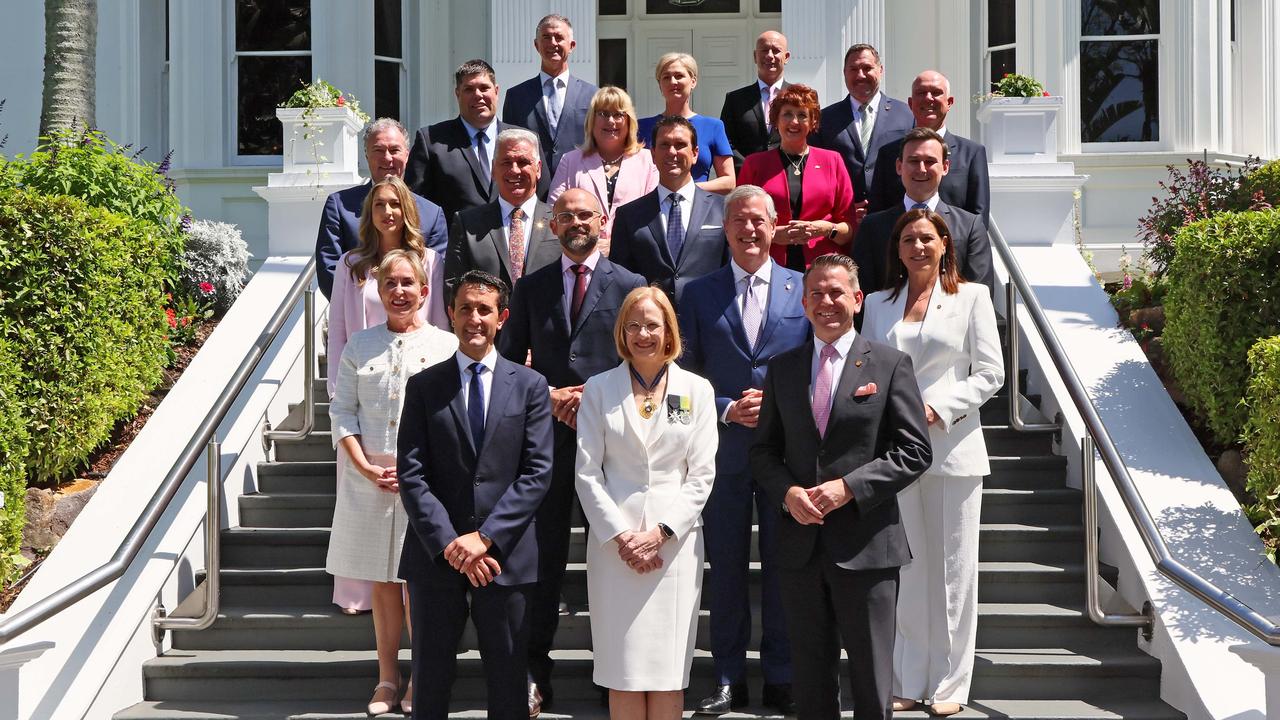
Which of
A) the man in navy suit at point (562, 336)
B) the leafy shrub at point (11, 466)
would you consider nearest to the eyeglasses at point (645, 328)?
the man in navy suit at point (562, 336)

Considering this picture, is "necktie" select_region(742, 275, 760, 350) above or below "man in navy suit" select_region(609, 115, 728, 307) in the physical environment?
below

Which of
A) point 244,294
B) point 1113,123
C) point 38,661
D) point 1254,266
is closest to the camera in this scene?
point 38,661

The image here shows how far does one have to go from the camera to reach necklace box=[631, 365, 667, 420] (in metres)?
5.77

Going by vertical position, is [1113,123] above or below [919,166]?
above

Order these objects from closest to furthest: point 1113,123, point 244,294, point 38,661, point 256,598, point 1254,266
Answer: point 38,661, point 256,598, point 1254,266, point 244,294, point 1113,123

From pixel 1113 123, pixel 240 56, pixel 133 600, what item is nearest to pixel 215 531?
pixel 133 600

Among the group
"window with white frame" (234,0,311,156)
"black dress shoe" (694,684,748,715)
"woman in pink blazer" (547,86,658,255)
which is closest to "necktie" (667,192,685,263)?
"woman in pink blazer" (547,86,658,255)

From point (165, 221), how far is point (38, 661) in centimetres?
490

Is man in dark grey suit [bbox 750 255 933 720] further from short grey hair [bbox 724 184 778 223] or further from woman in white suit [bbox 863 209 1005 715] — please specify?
short grey hair [bbox 724 184 778 223]

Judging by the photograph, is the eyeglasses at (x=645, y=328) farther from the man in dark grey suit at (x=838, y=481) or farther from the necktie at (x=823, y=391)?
the necktie at (x=823, y=391)

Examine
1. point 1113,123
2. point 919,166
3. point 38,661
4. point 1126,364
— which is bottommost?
point 38,661

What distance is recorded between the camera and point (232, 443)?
7863 mm

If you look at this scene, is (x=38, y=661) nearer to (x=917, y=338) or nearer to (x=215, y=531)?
(x=215, y=531)

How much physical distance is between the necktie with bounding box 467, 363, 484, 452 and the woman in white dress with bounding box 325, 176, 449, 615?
1158mm
